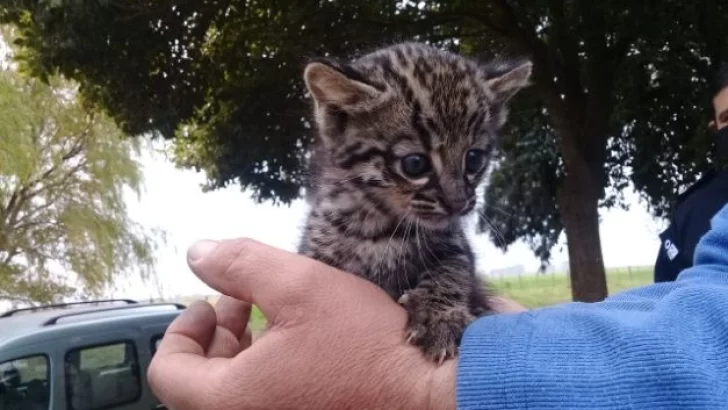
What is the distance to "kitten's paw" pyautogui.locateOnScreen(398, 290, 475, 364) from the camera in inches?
88.7

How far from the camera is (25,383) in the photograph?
25.5 feet

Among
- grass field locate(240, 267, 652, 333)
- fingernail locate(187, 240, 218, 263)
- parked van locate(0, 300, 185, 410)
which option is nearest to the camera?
fingernail locate(187, 240, 218, 263)

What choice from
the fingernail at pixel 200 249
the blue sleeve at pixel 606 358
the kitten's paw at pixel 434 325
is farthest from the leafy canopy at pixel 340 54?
the blue sleeve at pixel 606 358

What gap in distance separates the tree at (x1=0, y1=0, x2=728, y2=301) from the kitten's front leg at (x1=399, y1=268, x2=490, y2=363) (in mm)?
7034

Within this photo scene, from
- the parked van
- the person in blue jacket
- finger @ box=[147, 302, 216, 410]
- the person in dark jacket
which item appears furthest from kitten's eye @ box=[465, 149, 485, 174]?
the parked van

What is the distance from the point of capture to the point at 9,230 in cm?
1708

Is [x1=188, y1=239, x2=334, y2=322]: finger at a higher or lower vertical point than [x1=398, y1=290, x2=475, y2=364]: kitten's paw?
higher

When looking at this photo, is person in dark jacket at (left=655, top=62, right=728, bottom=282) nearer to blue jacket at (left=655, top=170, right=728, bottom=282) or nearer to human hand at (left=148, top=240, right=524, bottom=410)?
blue jacket at (left=655, top=170, right=728, bottom=282)

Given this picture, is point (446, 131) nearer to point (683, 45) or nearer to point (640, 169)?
point (683, 45)

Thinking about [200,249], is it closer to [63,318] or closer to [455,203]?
[455,203]

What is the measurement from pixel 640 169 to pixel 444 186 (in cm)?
1184

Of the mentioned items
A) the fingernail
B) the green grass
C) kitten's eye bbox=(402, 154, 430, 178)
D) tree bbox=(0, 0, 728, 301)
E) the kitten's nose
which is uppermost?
tree bbox=(0, 0, 728, 301)

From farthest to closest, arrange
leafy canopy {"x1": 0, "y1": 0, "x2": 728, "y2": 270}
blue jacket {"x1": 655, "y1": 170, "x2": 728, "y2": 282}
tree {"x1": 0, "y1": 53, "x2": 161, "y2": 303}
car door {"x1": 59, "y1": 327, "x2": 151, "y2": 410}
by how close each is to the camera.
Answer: tree {"x1": 0, "y1": 53, "x2": 161, "y2": 303} < leafy canopy {"x1": 0, "y1": 0, "x2": 728, "y2": 270} < car door {"x1": 59, "y1": 327, "x2": 151, "y2": 410} < blue jacket {"x1": 655, "y1": 170, "x2": 728, "y2": 282}

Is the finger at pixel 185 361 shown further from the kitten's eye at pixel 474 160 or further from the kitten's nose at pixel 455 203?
the kitten's eye at pixel 474 160
